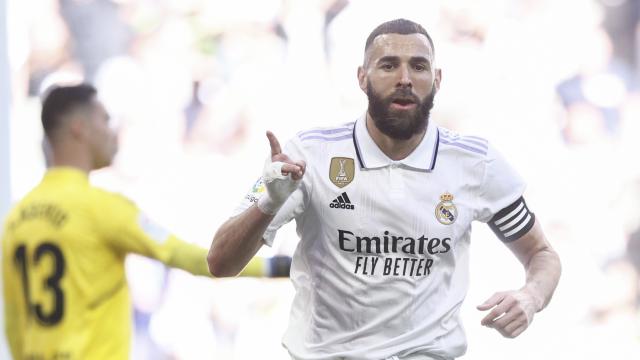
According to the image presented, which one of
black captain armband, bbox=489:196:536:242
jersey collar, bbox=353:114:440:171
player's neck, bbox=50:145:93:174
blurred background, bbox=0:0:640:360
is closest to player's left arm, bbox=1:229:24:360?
player's neck, bbox=50:145:93:174

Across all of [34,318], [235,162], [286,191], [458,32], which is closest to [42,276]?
[34,318]

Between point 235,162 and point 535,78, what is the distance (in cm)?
154

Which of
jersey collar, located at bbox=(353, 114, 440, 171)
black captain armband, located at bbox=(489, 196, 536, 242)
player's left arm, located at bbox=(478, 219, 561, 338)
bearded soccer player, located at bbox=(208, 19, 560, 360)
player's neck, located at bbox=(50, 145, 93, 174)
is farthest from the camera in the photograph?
black captain armband, located at bbox=(489, 196, 536, 242)

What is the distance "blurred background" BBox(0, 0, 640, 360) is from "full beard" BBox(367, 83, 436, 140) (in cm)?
232

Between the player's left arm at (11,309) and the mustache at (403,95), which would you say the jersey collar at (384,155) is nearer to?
the mustache at (403,95)

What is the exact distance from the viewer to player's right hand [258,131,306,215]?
304cm

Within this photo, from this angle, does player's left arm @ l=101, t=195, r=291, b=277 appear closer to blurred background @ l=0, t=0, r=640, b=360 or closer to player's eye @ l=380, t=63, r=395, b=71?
player's eye @ l=380, t=63, r=395, b=71

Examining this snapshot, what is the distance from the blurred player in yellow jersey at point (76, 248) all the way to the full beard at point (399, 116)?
0.72 meters

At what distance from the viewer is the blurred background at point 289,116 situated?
5.75 metres

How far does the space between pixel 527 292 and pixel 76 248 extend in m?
1.27

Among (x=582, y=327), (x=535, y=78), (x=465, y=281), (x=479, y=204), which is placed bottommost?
(x=582, y=327)

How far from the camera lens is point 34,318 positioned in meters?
2.94

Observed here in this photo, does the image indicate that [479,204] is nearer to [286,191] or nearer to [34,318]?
[286,191]

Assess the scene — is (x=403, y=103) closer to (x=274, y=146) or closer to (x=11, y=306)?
(x=274, y=146)
